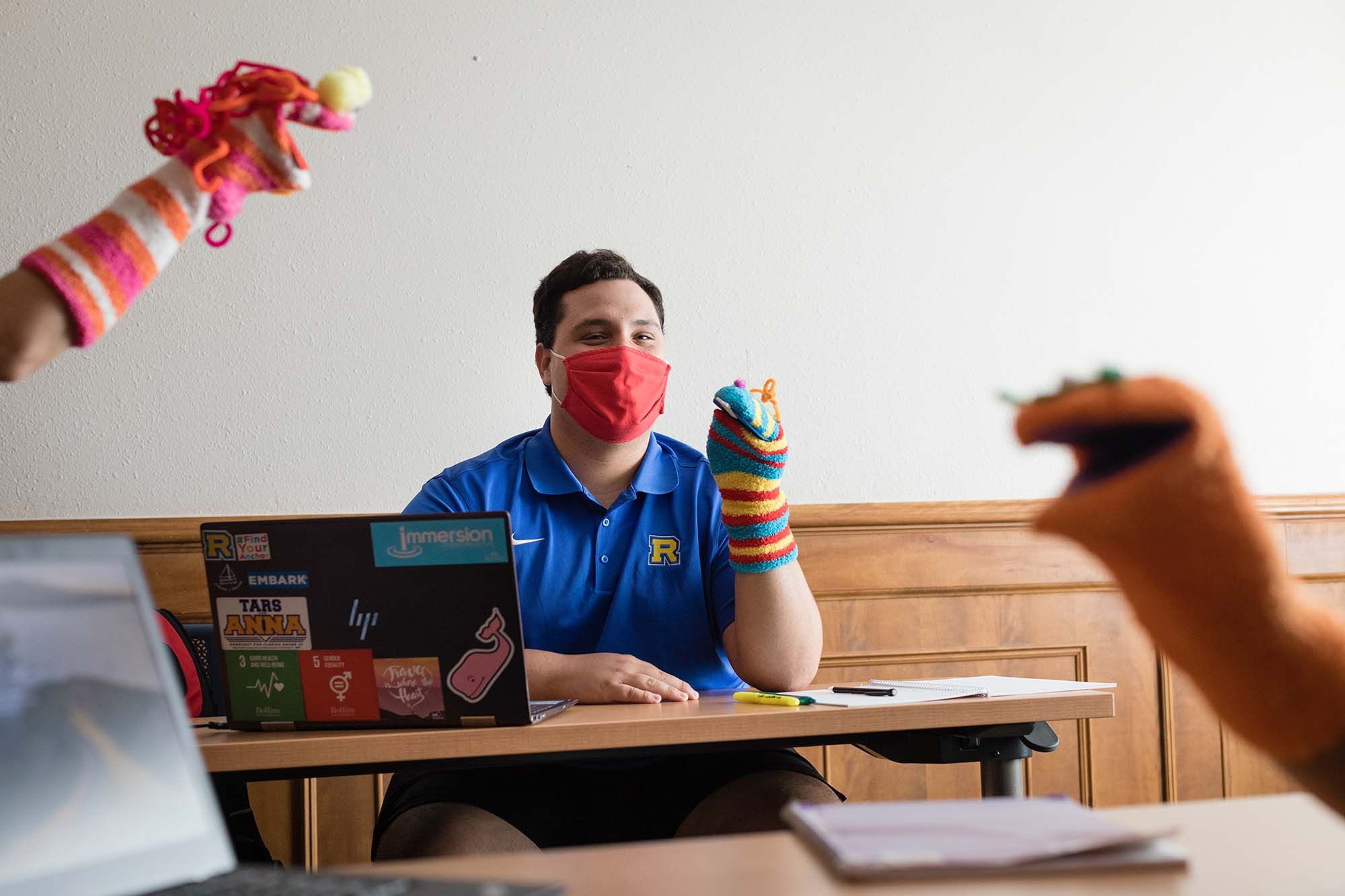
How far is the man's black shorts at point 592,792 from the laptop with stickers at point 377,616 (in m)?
0.24

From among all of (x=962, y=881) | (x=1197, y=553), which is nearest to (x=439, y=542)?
(x=962, y=881)

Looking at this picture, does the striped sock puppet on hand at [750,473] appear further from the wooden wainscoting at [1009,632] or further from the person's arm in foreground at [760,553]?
the wooden wainscoting at [1009,632]

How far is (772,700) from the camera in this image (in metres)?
1.32

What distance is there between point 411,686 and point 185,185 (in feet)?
1.88

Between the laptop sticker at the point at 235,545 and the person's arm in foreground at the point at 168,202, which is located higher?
the person's arm in foreground at the point at 168,202

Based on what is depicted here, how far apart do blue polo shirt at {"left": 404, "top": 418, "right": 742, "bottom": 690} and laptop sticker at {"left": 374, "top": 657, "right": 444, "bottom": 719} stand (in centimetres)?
48

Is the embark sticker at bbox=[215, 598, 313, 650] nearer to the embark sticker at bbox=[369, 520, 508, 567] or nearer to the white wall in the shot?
the embark sticker at bbox=[369, 520, 508, 567]

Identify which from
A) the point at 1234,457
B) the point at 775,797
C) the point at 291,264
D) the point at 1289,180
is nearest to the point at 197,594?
the point at 291,264

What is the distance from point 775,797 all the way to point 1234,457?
1.00m

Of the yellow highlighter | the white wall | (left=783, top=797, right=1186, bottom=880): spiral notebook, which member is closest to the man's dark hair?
the white wall

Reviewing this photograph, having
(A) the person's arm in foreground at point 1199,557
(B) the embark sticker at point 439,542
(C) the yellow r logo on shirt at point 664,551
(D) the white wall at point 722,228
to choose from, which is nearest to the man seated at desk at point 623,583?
(C) the yellow r logo on shirt at point 664,551

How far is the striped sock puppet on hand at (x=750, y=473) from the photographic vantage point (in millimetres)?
1488

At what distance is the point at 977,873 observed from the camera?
556mm

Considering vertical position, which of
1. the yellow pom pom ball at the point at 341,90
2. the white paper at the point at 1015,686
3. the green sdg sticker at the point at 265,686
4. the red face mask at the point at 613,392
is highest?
the yellow pom pom ball at the point at 341,90
